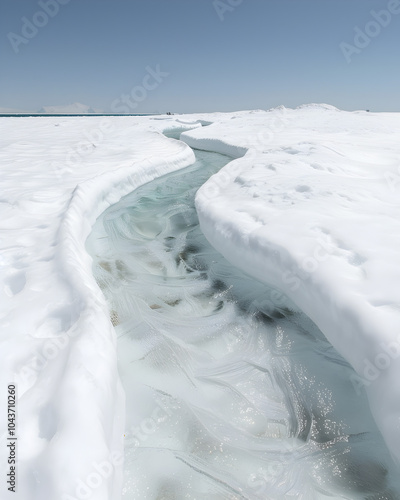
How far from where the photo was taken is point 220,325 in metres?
2.16

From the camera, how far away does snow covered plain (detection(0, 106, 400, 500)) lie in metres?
1.17

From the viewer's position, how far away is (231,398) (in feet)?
5.33

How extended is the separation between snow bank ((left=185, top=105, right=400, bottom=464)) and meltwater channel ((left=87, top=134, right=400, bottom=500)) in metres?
0.14

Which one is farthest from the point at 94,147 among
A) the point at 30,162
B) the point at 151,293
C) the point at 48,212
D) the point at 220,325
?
the point at 220,325
